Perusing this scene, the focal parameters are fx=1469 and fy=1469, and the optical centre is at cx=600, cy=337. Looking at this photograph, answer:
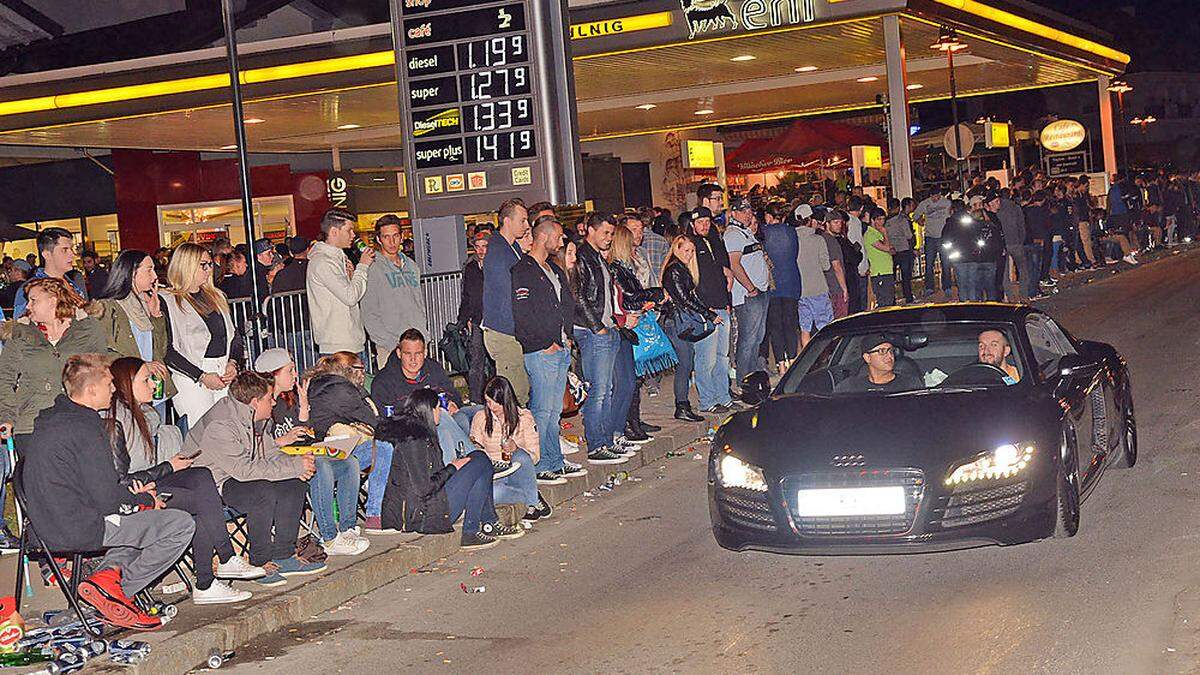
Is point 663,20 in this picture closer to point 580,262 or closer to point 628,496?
point 580,262

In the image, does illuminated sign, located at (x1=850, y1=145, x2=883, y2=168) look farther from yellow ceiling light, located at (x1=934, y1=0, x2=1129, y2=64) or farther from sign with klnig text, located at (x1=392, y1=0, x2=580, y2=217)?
sign with klnig text, located at (x1=392, y1=0, x2=580, y2=217)

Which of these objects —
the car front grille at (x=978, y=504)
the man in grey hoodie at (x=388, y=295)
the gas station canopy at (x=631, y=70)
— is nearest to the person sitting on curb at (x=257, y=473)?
the man in grey hoodie at (x=388, y=295)

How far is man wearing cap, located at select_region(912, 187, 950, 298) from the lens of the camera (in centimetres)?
2425

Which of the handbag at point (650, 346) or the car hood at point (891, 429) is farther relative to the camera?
the handbag at point (650, 346)

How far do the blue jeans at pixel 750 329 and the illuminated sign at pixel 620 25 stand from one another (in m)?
8.43

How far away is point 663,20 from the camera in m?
22.5

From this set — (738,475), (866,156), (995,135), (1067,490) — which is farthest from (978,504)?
(995,135)

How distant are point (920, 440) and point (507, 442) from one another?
10.5 feet

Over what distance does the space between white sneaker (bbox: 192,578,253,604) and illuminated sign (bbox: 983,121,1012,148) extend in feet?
97.4

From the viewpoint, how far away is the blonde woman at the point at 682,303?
13.5m

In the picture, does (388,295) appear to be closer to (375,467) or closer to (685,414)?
(375,467)

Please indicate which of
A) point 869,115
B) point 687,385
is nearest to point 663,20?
point 687,385

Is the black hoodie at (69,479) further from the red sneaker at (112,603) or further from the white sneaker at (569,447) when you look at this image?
the white sneaker at (569,447)

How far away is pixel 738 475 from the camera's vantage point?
25.9 feet
